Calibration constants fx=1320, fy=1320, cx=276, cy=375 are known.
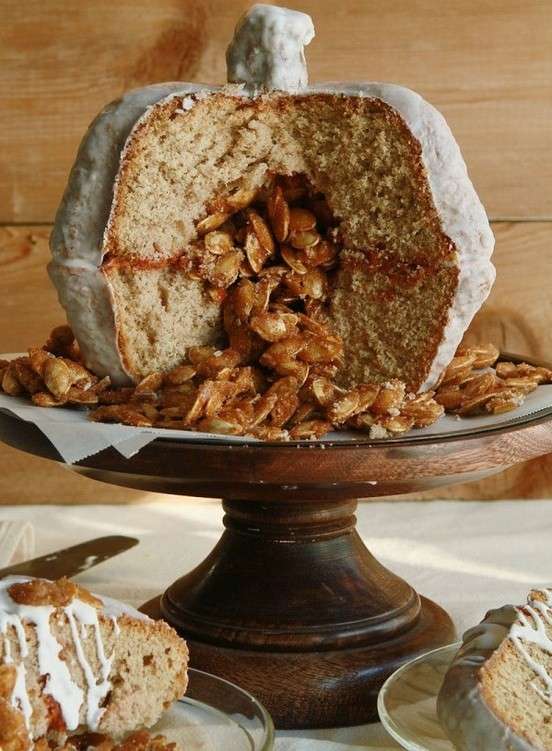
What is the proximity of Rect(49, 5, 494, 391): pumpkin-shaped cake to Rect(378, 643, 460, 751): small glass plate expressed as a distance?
0.29m

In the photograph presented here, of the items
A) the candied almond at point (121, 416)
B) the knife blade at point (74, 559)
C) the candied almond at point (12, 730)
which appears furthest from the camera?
the knife blade at point (74, 559)

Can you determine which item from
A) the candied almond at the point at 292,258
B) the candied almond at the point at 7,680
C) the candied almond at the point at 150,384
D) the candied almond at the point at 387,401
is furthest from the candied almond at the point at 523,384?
the candied almond at the point at 7,680

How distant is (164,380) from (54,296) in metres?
0.76

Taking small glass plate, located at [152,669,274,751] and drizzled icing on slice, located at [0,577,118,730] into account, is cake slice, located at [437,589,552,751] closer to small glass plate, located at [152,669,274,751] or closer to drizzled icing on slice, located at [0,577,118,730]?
small glass plate, located at [152,669,274,751]

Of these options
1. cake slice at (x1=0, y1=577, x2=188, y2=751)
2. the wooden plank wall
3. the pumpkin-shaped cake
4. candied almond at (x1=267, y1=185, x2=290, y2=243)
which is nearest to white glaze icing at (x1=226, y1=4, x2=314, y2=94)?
the pumpkin-shaped cake

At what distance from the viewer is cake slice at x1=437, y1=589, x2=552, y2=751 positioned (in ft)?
3.18

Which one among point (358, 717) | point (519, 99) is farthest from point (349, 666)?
point (519, 99)

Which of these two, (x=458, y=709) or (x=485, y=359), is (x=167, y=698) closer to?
(x=458, y=709)

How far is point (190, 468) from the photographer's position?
3.53 ft

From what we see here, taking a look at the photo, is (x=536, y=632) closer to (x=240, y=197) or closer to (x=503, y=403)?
(x=503, y=403)

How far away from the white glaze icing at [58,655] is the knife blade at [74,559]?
48 centimetres

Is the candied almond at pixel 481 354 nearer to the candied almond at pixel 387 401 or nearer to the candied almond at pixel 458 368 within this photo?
the candied almond at pixel 458 368

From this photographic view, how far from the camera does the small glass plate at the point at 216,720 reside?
3.31ft

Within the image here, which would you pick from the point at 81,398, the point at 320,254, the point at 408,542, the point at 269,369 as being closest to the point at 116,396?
the point at 81,398
